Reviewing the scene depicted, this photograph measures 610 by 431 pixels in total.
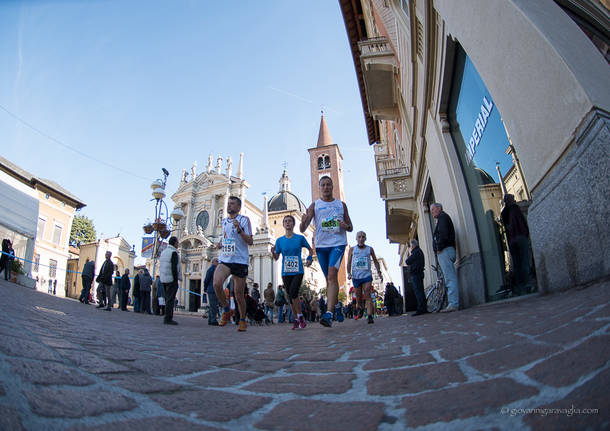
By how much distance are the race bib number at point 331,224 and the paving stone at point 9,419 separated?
14.8ft

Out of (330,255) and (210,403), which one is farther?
(330,255)

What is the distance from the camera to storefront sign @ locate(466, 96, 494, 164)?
16.5 ft

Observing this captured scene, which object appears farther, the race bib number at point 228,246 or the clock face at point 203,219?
the clock face at point 203,219

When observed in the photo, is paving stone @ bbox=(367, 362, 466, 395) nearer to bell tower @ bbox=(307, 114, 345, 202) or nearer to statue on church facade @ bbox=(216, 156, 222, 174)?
Result: statue on church facade @ bbox=(216, 156, 222, 174)

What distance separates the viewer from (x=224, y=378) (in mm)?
1596

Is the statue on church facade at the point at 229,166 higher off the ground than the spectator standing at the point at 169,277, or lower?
higher

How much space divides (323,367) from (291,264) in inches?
155

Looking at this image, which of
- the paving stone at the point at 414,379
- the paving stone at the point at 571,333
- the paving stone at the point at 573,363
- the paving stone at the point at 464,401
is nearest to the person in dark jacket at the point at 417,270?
the paving stone at the point at 571,333

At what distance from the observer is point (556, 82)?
118 inches

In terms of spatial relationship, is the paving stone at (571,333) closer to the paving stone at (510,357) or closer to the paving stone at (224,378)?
the paving stone at (510,357)

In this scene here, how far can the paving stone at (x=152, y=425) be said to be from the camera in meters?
0.88

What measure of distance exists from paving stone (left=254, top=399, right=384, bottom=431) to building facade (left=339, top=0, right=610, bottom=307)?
101 inches

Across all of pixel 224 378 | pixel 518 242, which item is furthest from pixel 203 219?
pixel 224 378

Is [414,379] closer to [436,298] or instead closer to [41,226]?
[436,298]
